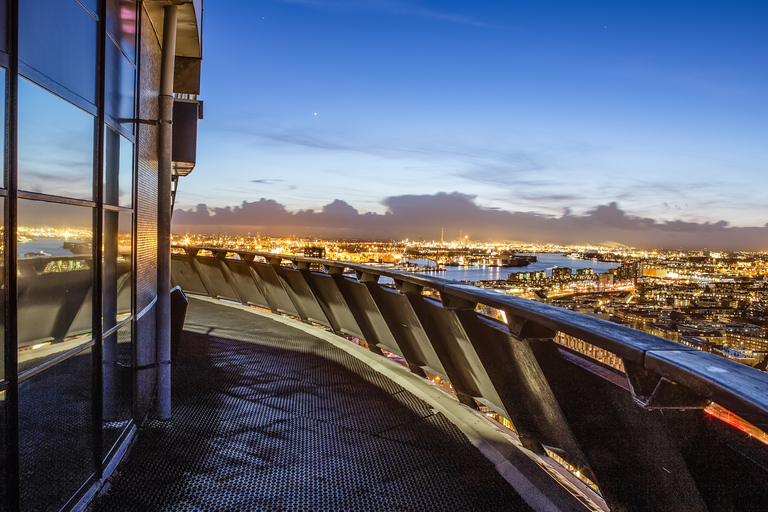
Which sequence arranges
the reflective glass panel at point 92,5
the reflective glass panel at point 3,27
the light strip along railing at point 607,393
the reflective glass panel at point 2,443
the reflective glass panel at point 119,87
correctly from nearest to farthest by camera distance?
the light strip along railing at point 607,393
the reflective glass panel at point 3,27
the reflective glass panel at point 2,443
the reflective glass panel at point 92,5
the reflective glass panel at point 119,87

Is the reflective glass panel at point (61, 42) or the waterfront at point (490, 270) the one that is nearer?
the reflective glass panel at point (61, 42)

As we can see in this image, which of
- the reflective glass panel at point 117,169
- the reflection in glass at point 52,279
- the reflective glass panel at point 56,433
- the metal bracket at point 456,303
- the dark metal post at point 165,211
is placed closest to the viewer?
the reflection in glass at point 52,279

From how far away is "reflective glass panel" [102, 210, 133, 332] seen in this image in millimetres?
3250

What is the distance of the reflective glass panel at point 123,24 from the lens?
2.91 meters

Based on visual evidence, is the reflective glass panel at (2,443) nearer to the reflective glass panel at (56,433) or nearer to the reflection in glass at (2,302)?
the reflection in glass at (2,302)

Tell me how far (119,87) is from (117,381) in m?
2.22

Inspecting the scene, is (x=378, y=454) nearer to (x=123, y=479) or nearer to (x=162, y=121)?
(x=123, y=479)

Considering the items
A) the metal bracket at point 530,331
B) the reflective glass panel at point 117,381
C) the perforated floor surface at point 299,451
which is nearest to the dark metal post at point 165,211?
the reflective glass panel at point 117,381

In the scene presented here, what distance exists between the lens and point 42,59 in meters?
2.15

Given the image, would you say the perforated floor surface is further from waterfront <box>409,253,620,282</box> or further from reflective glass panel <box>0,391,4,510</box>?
waterfront <box>409,253,620,282</box>

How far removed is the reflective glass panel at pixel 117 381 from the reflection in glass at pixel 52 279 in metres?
0.56

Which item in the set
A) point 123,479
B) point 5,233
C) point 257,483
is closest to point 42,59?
point 5,233

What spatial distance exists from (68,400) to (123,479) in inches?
24.6

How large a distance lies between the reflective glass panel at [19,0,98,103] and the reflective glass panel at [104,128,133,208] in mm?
438
